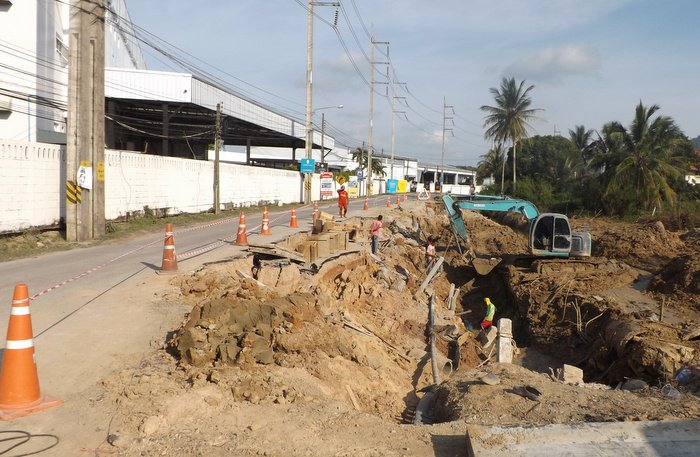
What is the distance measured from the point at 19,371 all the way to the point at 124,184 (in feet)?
57.7

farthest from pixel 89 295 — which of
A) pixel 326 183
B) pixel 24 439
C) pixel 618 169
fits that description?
pixel 618 169

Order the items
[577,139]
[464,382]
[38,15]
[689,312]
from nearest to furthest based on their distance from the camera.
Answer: [464,382] → [689,312] → [38,15] → [577,139]

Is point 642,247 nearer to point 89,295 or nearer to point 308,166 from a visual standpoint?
point 308,166

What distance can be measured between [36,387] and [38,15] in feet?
90.3

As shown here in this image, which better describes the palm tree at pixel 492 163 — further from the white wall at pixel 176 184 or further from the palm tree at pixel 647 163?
the white wall at pixel 176 184

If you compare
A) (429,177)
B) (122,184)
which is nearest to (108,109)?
(122,184)

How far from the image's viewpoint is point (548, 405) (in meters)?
6.47

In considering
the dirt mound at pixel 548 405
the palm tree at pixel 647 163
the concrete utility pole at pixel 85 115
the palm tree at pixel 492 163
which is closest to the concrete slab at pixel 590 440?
the dirt mound at pixel 548 405

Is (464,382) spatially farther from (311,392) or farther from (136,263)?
(136,263)

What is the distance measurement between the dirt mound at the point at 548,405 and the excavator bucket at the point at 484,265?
13.8 metres

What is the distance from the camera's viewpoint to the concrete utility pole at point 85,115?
1553 cm

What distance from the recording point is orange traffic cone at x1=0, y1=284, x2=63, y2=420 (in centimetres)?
488

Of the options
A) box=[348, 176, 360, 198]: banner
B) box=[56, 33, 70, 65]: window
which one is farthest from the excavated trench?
box=[348, 176, 360, 198]: banner

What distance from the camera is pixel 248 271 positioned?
11.8 m
